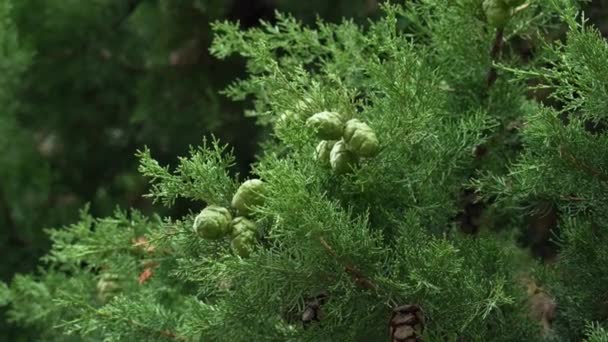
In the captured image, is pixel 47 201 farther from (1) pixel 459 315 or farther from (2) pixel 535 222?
(1) pixel 459 315

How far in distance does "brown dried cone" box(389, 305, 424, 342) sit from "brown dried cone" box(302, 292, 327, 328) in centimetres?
5

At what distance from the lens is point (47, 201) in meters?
1.63

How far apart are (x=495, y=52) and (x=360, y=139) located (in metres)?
0.18

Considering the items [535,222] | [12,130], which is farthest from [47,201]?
[535,222]

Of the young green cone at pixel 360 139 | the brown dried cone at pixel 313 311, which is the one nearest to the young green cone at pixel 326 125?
the young green cone at pixel 360 139

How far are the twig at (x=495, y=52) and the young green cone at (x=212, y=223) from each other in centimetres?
24

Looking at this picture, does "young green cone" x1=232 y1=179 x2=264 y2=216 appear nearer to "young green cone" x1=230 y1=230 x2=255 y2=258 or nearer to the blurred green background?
"young green cone" x1=230 y1=230 x2=255 y2=258

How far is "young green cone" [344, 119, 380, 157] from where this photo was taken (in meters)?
0.66

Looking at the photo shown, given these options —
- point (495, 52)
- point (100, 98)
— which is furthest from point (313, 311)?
point (100, 98)

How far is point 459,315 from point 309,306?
10 centimetres

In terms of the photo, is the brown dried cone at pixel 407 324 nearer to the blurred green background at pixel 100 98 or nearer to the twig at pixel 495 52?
the twig at pixel 495 52

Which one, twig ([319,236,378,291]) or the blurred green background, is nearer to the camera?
twig ([319,236,378,291])

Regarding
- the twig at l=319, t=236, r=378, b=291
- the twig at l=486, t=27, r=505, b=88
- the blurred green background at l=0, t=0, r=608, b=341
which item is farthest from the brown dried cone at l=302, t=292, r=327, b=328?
the blurred green background at l=0, t=0, r=608, b=341

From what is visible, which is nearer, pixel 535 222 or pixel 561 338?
pixel 561 338
